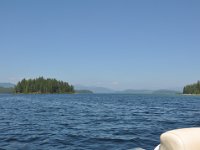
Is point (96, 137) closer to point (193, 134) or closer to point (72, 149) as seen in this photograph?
point (72, 149)

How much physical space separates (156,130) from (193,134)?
19.4m

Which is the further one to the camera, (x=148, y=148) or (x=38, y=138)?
(x=38, y=138)

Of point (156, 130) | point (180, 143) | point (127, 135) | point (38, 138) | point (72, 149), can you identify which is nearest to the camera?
point (180, 143)

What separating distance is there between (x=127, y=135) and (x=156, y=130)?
375 centimetres

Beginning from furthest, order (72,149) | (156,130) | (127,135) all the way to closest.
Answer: (156,130) < (127,135) < (72,149)

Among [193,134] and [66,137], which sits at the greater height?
[193,134]

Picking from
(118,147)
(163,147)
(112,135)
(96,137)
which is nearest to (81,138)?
(96,137)

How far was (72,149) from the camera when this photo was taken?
17344 millimetres

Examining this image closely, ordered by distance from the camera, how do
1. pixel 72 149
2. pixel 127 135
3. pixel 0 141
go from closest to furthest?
pixel 72 149 → pixel 0 141 → pixel 127 135

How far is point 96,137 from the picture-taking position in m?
21.0

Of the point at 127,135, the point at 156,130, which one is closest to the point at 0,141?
the point at 127,135

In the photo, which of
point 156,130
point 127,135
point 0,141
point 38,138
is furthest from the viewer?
point 156,130

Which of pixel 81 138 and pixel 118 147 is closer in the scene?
pixel 118 147

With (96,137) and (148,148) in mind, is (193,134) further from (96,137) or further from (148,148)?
(96,137)
